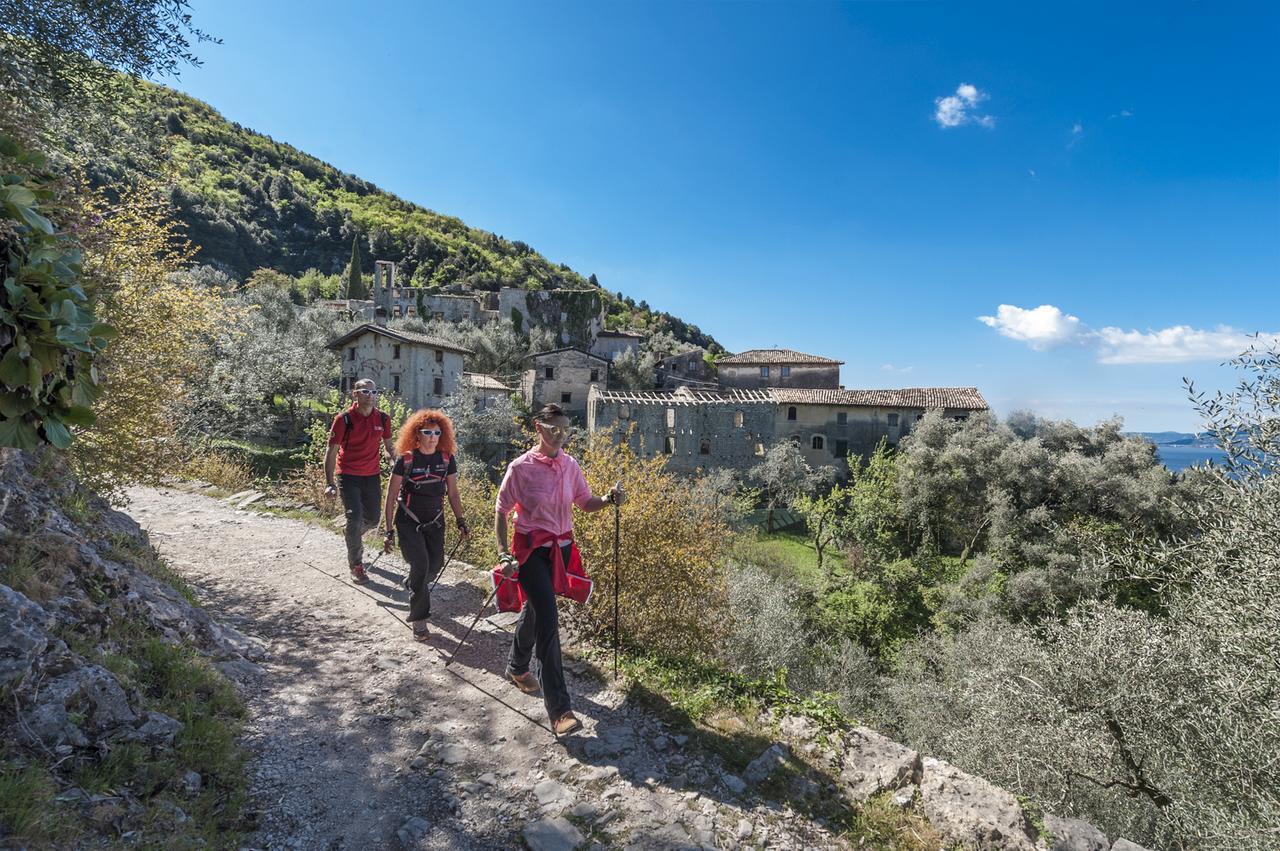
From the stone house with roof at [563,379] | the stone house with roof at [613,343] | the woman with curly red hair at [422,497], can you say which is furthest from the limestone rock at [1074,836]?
the stone house with roof at [613,343]

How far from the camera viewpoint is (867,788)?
3930 millimetres

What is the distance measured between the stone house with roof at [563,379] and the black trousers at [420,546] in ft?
125

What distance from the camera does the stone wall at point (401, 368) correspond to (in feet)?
120

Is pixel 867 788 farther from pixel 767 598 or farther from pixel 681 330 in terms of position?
pixel 681 330

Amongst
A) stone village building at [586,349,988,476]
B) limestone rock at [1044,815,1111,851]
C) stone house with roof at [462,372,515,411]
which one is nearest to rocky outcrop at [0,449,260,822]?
limestone rock at [1044,815,1111,851]

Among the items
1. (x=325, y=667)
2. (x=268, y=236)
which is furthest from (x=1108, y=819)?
(x=268, y=236)

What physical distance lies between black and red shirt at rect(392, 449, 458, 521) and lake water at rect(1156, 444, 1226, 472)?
9070 millimetres

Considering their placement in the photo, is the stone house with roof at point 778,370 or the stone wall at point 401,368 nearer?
the stone wall at point 401,368

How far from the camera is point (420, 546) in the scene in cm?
577

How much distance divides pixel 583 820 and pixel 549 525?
1.91 metres

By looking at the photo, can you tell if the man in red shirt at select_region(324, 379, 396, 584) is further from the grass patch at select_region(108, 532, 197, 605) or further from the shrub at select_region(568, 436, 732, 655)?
the shrub at select_region(568, 436, 732, 655)

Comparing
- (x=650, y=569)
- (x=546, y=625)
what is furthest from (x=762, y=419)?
(x=546, y=625)

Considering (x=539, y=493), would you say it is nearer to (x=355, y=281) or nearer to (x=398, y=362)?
(x=398, y=362)

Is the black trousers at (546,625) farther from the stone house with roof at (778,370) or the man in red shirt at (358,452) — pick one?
the stone house with roof at (778,370)
